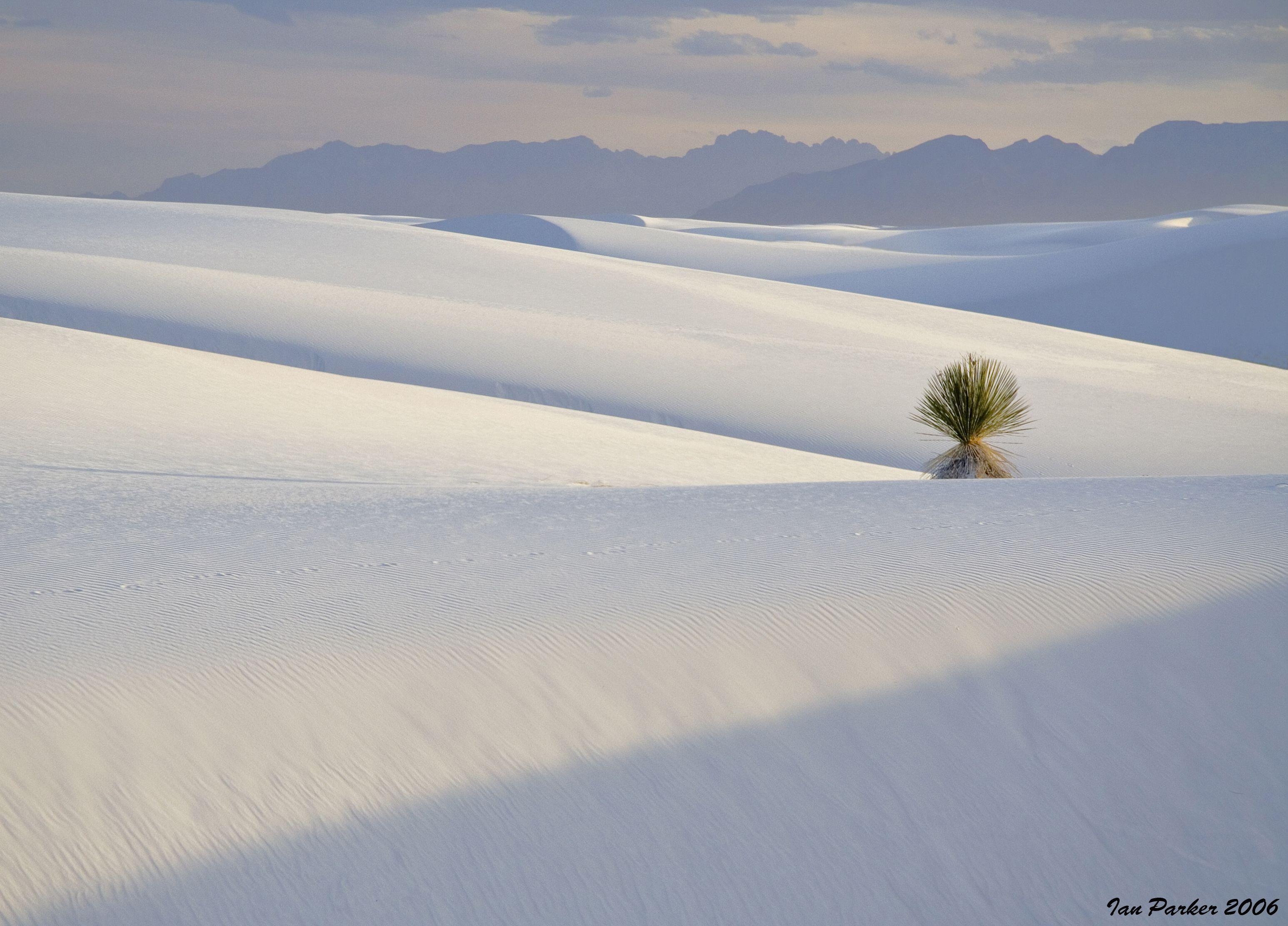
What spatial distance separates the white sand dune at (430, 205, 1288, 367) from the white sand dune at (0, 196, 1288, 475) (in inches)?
346

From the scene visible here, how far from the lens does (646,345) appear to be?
56.2 feet

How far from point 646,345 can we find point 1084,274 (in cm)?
2343

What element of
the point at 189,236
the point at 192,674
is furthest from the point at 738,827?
the point at 189,236

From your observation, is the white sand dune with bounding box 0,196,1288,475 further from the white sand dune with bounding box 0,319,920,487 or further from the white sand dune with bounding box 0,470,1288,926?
the white sand dune with bounding box 0,470,1288,926

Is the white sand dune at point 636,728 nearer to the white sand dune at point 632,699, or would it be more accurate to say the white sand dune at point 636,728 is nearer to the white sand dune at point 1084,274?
the white sand dune at point 632,699

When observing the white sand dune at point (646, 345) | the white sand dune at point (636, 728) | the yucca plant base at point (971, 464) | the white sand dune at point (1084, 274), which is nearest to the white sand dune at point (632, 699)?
the white sand dune at point (636, 728)

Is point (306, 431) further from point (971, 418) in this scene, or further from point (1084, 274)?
point (1084, 274)

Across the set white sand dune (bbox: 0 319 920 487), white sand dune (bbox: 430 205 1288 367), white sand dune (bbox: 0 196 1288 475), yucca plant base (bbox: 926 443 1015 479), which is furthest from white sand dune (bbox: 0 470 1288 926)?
white sand dune (bbox: 430 205 1288 367)

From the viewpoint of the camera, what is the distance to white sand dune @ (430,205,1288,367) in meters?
31.1

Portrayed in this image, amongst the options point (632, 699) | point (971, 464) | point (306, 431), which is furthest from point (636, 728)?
point (306, 431)

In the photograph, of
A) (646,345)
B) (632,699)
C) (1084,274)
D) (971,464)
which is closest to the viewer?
(632,699)

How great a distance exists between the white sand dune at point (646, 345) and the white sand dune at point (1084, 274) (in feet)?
28.9

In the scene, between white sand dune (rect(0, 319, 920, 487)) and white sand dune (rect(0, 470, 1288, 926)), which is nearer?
white sand dune (rect(0, 470, 1288, 926))

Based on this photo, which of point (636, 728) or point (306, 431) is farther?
point (306, 431)
